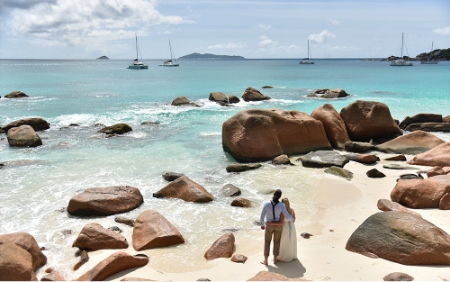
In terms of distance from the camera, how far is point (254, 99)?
1427 inches

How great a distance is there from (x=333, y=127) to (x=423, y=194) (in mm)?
7510

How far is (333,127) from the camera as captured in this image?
1744 cm

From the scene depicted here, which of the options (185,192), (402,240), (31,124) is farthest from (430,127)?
(31,124)

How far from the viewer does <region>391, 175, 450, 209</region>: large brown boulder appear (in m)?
10.0

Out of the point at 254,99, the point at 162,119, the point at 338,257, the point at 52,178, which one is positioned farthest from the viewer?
the point at 254,99

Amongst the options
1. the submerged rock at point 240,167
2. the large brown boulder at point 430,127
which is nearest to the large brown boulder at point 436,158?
the submerged rock at point 240,167

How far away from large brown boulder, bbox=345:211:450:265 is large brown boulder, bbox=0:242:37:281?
20.0ft

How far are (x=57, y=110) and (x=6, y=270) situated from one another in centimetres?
2655

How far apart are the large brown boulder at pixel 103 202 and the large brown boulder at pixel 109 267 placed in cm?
325

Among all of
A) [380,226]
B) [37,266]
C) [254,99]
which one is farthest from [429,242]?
[254,99]

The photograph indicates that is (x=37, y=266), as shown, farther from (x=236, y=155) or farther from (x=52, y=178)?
(x=236, y=155)

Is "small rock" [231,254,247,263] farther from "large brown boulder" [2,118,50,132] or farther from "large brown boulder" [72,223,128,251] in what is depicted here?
"large brown boulder" [2,118,50,132]

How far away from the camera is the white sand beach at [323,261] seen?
696 cm

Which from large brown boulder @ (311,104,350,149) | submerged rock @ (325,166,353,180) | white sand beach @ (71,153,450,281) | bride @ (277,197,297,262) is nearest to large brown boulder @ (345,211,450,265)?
white sand beach @ (71,153,450,281)
